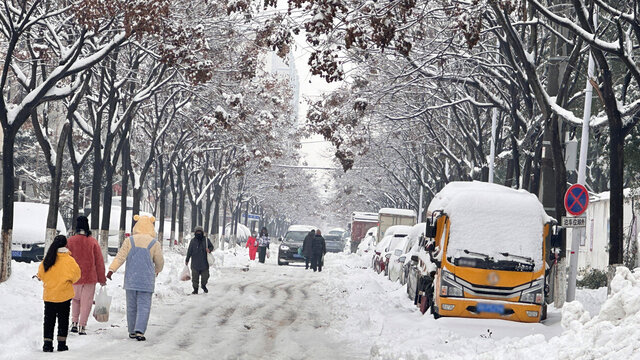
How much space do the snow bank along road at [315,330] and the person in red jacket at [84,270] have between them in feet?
1.13

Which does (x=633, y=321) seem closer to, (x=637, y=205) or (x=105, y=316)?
(x=105, y=316)

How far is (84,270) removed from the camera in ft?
40.0

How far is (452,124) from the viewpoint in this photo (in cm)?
3462

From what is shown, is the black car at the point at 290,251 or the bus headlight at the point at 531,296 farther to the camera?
the black car at the point at 290,251

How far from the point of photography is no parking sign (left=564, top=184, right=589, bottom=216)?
55.3 feet

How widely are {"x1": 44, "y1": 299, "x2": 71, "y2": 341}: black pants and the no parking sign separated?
9728 millimetres

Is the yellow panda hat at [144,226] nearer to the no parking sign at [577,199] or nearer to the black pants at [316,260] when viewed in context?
the no parking sign at [577,199]

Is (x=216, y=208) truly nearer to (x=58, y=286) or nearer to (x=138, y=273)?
(x=138, y=273)

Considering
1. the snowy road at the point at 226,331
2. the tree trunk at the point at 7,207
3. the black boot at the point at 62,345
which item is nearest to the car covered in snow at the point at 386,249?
the snowy road at the point at 226,331

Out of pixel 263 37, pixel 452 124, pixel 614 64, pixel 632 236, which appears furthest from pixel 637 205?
pixel 263 37

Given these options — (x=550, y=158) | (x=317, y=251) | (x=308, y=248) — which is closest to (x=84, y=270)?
(x=550, y=158)

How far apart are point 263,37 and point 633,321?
30.7ft

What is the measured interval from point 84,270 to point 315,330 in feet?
13.9

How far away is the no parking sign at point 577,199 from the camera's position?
1684 centimetres
